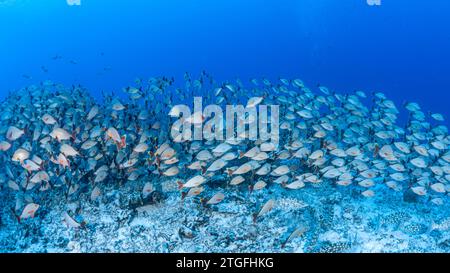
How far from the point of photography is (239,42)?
66.4m

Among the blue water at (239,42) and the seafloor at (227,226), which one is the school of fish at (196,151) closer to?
the seafloor at (227,226)

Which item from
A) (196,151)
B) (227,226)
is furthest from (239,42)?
(227,226)

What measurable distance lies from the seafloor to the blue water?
4754 cm

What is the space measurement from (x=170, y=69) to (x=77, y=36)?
24.2m

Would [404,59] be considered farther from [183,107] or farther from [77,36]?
[77,36]

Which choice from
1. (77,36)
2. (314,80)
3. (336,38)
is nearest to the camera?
(314,80)

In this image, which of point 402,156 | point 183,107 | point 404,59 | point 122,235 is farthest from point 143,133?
point 404,59

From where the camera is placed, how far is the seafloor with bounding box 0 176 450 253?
7023 millimetres

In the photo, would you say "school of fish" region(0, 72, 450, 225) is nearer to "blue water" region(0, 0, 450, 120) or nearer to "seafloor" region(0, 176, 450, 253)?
"seafloor" region(0, 176, 450, 253)

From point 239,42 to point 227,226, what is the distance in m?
62.3

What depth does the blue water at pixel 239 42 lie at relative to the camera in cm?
5384

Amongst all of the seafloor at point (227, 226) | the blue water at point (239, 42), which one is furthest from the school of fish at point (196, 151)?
the blue water at point (239, 42)
